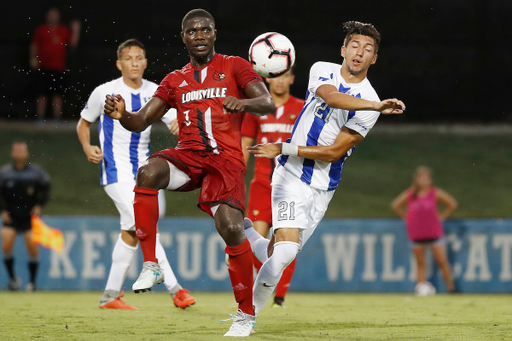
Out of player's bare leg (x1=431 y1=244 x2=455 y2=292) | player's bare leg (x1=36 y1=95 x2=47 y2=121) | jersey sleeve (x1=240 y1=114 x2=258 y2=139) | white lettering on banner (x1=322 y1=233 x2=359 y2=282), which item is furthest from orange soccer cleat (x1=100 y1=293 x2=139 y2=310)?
player's bare leg (x1=36 y1=95 x2=47 y2=121)

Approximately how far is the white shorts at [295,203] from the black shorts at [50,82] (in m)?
10.2

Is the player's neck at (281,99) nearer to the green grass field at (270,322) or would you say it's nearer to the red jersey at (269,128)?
the red jersey at (269,128)

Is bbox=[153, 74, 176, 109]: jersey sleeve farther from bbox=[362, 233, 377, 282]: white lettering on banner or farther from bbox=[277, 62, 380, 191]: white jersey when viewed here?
bbox=[362, 233, 377, 282]: white lettering on banner

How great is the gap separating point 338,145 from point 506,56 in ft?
36.8

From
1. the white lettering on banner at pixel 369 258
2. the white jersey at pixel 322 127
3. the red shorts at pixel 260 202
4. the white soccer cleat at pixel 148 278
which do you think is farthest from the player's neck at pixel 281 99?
the white lettering on banner at pixel 369 258

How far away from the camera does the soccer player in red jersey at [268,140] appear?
24.5 feet

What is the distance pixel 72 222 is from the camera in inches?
420

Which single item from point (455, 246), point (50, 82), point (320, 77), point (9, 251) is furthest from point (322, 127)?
point (50, 82)

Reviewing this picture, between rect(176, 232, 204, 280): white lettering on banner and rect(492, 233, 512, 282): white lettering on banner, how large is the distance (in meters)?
4.46

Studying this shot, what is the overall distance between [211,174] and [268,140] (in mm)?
2672

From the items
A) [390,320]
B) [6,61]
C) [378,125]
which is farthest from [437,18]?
[390,320]

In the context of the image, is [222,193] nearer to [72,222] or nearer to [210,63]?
[210,63]

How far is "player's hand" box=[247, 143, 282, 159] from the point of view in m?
5.05

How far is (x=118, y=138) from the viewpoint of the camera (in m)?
6.88
